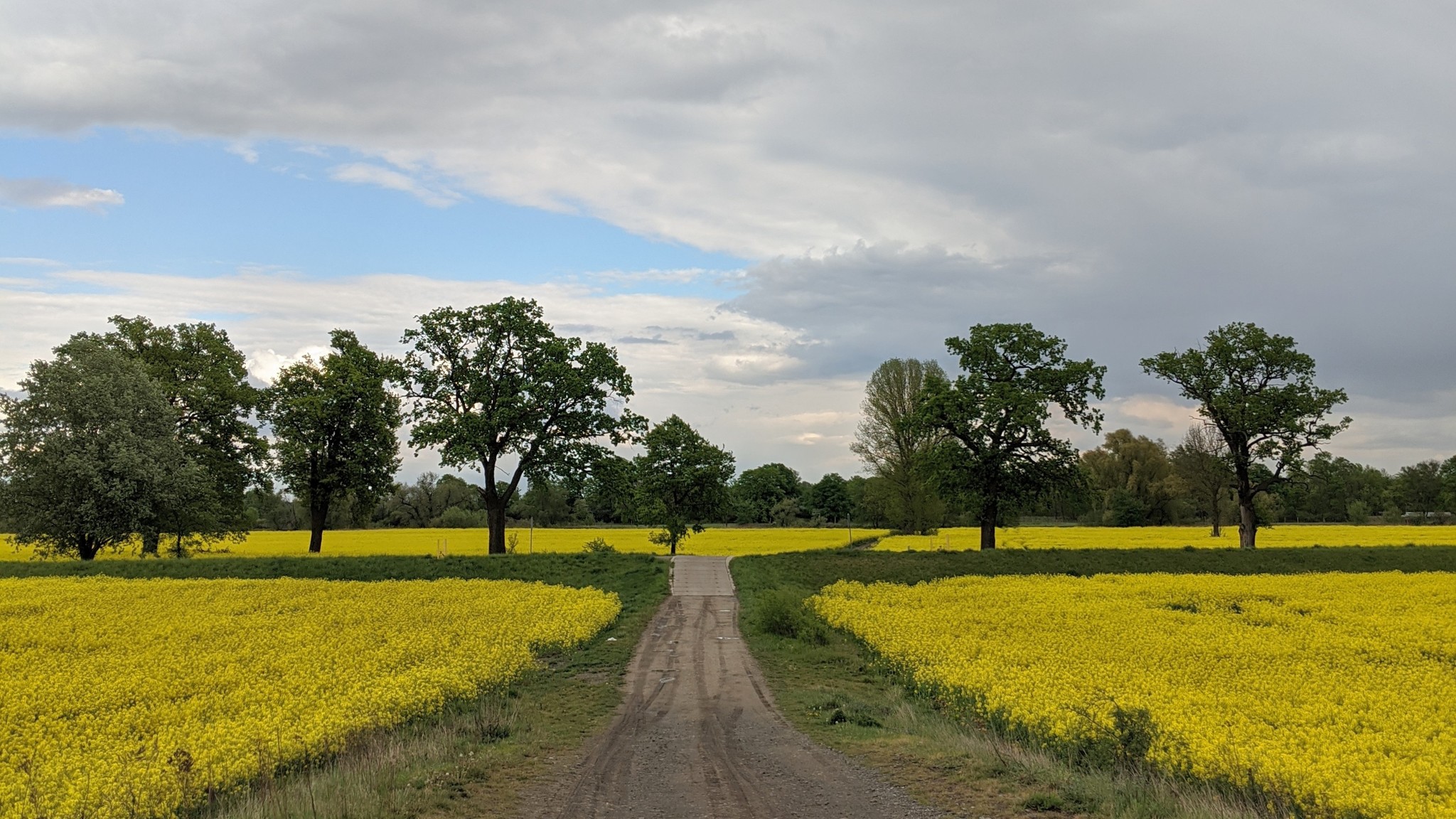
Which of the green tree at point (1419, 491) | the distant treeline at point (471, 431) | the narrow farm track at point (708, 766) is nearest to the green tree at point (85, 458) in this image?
the distant treeline at point (471, 431)

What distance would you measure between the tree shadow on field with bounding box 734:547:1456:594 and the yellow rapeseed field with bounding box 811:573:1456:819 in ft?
20.2

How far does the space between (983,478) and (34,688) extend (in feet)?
129

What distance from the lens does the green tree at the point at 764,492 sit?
4395 inches

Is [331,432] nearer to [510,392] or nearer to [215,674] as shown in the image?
[510,392]

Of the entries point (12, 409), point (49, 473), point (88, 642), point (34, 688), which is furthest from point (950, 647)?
point (12, 409)

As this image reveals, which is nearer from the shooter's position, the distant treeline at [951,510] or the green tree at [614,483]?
the green tree at [614,483]

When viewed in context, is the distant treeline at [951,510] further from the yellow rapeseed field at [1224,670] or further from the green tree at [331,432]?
the yellow rapeseed field at [1224,670]

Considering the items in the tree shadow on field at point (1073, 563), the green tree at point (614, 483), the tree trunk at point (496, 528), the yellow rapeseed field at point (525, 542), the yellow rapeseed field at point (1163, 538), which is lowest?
the yellow rapeseed field at point (525, 542)

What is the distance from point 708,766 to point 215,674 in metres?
10.5

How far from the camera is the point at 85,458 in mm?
38844

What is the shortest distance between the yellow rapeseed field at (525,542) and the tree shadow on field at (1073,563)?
43.9ft

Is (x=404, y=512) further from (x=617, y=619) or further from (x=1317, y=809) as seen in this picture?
(x=1317, y=809)

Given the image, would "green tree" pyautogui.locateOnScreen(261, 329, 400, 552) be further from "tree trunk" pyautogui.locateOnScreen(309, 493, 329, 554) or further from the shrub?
the shrub

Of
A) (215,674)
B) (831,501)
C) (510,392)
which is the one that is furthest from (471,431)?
(831,501)
